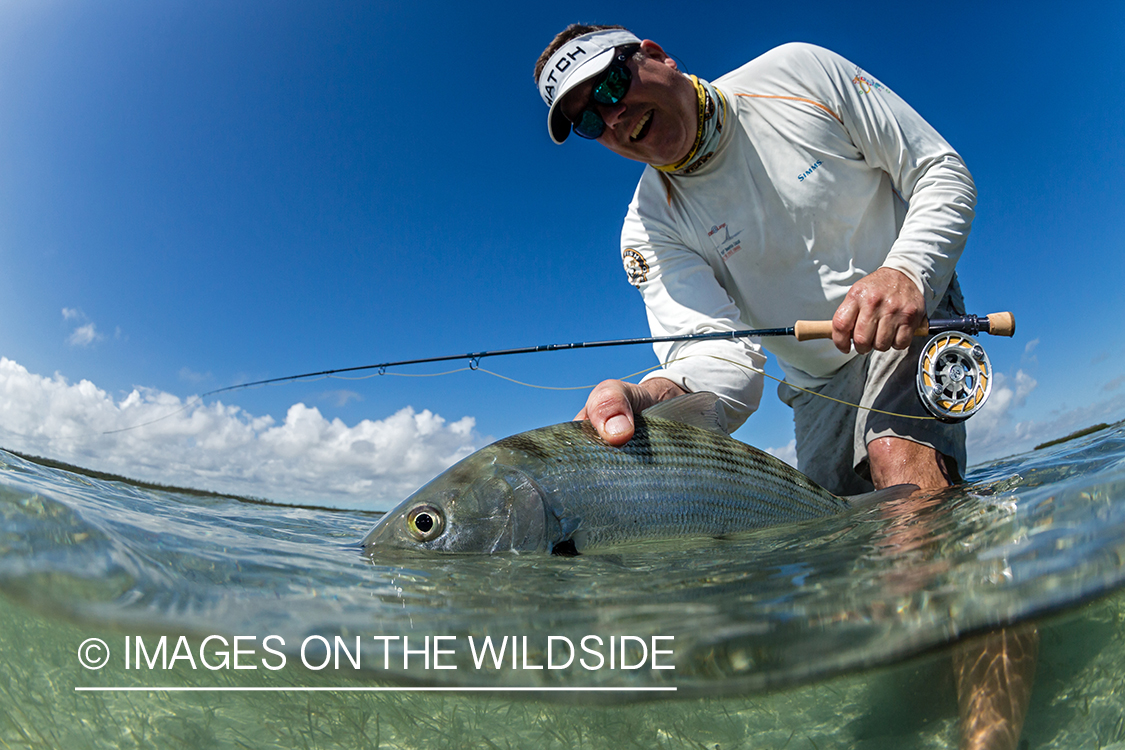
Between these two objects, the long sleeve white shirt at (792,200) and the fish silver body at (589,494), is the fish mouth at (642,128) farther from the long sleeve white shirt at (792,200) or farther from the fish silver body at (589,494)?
the fish silver body at (589,494)

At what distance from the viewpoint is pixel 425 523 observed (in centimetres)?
249

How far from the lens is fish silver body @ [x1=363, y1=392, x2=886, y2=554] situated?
2455 millimetres

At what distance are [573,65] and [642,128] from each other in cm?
63

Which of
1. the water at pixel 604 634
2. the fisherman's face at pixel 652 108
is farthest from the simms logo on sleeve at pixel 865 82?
the water at pixel 604 634

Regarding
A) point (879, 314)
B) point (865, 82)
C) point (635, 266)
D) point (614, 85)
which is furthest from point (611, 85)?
point (879, 314)

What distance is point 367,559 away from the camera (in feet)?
8.60

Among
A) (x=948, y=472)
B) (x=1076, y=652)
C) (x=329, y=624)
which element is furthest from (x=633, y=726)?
(x=948, y=472)

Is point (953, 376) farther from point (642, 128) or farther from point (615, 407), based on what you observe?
point (642, 128)

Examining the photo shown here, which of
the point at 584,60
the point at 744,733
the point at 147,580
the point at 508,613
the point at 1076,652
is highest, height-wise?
the point at 584,60

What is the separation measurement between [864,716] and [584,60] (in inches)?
157

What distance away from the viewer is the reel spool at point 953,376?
3.29 metres

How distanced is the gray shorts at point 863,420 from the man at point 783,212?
13mm

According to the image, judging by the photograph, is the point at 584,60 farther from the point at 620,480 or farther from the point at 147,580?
the point at 147,580

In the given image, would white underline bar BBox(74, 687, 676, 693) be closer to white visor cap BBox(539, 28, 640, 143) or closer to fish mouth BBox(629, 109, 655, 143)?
fish mouth BBox(629, 109, 655, 143)
